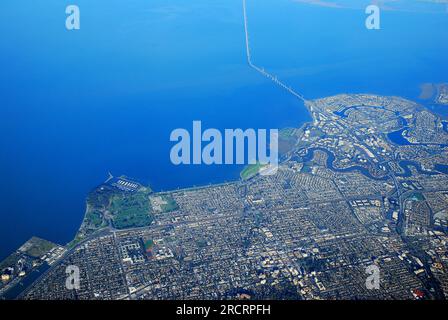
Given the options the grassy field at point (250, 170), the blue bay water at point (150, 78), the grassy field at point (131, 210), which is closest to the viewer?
the grassy field at point (131, 210)

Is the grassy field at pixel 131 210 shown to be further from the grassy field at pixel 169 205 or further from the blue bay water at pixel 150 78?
the blue bay water at pixel 150 78

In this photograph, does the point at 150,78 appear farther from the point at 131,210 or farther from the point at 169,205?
the point at 131,210

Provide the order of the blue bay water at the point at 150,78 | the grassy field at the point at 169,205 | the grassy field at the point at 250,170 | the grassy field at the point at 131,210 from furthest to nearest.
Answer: the grassy field at the point at 250,170 → the blue bay water at the point at 150,78 → the grassy field at the point at 169,205 → the grassy field at the point at 131,210

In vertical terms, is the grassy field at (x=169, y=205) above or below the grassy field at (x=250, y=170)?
below

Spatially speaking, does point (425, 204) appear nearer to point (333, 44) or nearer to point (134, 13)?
point (333, 44)

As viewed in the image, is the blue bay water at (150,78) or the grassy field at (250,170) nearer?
the blue bay water at (150,78)

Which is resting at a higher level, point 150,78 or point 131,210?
point 150,78

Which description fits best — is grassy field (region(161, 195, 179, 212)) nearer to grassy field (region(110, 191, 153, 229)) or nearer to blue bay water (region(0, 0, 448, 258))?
grassy field (region(110, 191, 153, 229))

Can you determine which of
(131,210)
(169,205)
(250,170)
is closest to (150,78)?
(250,170)

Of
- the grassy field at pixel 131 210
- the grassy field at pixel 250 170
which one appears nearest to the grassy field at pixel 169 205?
the grassy field at pixel 131 210
